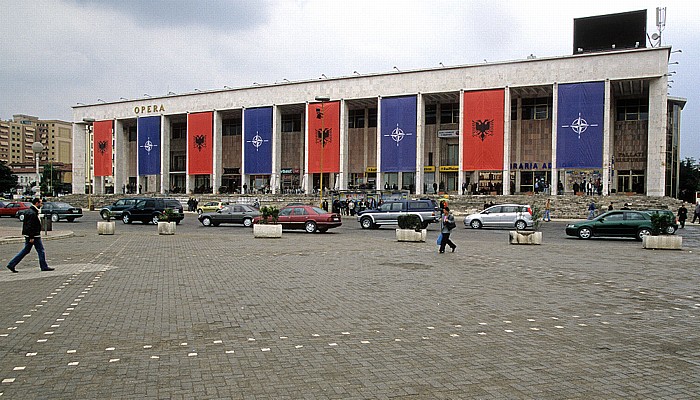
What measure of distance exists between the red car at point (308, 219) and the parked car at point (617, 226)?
1116cm

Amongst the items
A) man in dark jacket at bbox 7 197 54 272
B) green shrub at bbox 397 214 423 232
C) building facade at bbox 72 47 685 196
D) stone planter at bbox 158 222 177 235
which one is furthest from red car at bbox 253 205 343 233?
building facade at bbox 72 47 685 196

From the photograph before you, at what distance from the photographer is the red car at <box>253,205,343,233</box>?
2719 cm

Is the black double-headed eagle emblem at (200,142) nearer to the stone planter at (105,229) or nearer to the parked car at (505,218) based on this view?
the stone planter at (105,229)

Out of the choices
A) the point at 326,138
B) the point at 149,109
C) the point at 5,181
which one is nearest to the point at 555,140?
the point at 326,138

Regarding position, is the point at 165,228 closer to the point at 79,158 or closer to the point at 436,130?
the point at 436,130

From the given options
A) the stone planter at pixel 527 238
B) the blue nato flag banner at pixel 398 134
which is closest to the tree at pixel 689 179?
the blue nato flag banner at pixel 398 134

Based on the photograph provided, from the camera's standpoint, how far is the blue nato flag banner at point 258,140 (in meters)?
63.2

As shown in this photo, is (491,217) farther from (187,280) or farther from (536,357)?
(536,357)

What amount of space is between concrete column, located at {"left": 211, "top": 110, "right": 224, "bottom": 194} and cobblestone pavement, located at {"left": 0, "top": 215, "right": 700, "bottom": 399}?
5371cm

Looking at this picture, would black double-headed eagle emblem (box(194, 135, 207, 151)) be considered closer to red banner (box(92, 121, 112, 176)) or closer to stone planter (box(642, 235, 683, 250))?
red banner (box(92, 121, 112, 176))

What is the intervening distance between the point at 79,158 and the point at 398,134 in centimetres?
4897

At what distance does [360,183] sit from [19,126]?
139 metres

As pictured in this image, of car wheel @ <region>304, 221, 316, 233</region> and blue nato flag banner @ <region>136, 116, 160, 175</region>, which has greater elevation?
blue nato flag banner @ <region>136, 116, 160, 175</region>

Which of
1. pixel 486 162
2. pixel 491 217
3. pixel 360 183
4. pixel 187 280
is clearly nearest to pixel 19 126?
pixel 360 183
